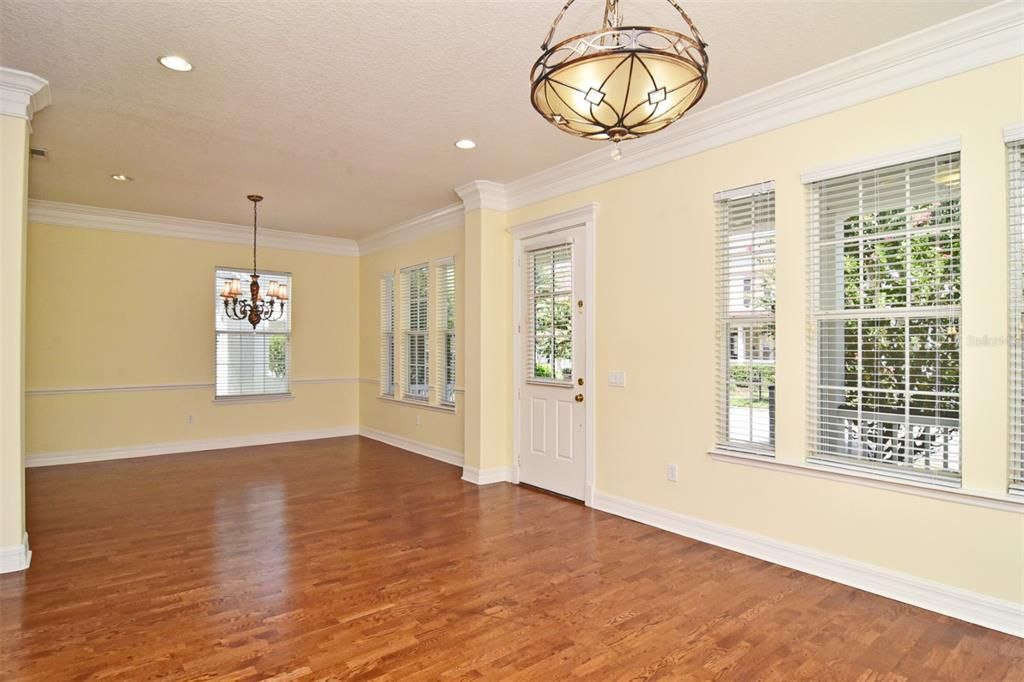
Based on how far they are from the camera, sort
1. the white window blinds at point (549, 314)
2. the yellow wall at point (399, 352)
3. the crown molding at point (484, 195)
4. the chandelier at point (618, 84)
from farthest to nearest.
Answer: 1. the yellow wall at point (399, 352)
2. the crown molding at point (484, 195)
3. the white window blinds at point (549, 314)
4. the chandelier at point (618, 84)

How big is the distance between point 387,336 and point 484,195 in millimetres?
3143

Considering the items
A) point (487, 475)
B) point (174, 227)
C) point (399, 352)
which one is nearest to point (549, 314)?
point (487, 475)

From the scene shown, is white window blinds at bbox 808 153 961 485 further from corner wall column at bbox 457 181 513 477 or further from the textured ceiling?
corner wall column at bbox 457 181 513 477

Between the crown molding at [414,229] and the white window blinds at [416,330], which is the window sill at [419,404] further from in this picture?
the crown molding at [414,229]

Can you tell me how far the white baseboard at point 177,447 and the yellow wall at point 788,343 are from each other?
5.02 meters

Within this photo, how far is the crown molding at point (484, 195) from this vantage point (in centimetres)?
561

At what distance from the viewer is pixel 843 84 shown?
3.28 meters

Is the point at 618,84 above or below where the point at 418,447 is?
above

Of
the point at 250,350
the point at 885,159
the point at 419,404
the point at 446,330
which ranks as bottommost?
the point at 419,404

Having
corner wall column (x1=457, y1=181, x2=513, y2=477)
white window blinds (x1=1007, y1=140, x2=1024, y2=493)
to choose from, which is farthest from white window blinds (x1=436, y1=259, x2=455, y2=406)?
white window blinds (x1=1007, y1=140, x2=1024, y2=493)

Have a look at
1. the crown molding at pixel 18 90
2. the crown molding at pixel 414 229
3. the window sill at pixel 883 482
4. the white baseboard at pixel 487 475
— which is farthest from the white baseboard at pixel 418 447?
the crown molding at pixel 18 90

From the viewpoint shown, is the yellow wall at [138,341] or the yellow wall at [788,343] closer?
the yellow wall at [788,343]

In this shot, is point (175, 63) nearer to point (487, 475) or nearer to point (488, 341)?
point (488, 341)

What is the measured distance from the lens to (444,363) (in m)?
6.99
